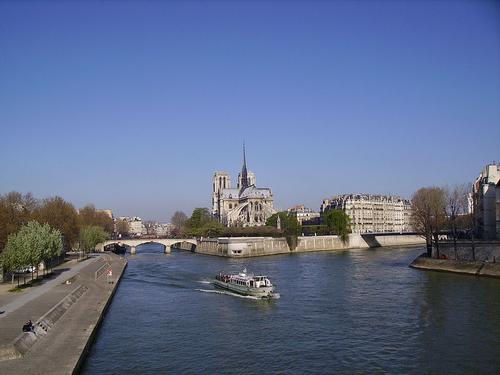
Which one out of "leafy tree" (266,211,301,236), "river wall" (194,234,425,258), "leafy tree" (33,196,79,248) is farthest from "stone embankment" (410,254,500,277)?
"leafy tree" (266,211,301,236)

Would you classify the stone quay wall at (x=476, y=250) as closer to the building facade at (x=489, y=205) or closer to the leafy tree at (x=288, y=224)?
the building facade at (x=489, y=205)

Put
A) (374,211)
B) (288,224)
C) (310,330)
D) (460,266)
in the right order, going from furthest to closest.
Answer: (374,211), (288,224), (460,266), (310,330)

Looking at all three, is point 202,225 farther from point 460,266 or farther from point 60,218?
point 460,266

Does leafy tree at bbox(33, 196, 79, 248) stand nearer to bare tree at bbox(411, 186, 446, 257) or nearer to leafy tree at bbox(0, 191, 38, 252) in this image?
leafy tree at bbox(0, 191, 38, 252)

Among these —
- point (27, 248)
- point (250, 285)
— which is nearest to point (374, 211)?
point (250, 285)

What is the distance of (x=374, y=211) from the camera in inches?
7092

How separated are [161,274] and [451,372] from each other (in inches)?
1798

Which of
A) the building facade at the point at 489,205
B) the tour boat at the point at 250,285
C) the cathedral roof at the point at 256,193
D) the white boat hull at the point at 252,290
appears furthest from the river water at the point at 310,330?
the cathedral roof at the point at 256,193

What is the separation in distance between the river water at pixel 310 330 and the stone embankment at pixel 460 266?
2.40m

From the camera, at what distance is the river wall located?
102 m

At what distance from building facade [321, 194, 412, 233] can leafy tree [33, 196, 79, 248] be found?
9490 cm

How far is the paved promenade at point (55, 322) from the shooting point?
21.0 meters

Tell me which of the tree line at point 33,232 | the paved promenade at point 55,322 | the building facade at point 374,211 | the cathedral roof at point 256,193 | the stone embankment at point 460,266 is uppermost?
the cathedral roof at point 256,193

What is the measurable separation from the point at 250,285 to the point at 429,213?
2996 centimetres
